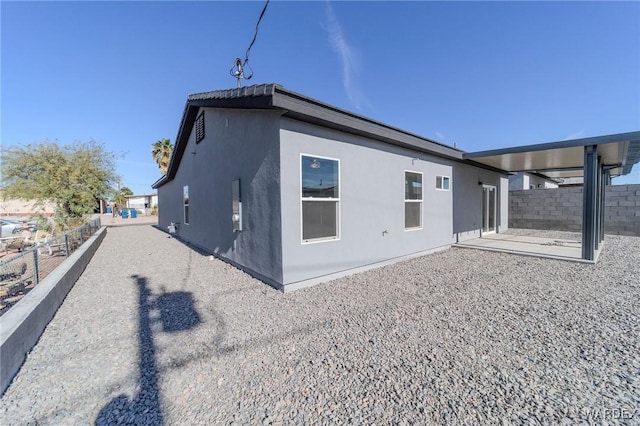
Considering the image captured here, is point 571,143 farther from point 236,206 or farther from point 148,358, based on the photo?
point 148,358

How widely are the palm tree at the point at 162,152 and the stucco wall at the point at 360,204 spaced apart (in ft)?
96.6

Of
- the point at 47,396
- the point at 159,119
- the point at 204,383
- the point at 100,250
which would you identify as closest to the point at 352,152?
the point at 204,383

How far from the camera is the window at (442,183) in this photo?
8219 mm

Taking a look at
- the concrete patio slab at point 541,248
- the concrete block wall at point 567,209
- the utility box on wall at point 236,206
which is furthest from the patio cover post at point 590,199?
the utility box on wall at point 236,206

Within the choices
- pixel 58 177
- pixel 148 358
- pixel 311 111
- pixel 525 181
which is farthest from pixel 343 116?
pixel 525 181

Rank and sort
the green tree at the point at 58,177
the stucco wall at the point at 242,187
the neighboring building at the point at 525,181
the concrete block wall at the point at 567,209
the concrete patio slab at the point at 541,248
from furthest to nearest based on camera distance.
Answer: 1. the neighboring building at the point at 525,181
2. the green tree at the point at 58,177
3. the concrete block wall at the point at 567,209
4. the concrete patio slab at the point at 541,248
5. the stucco wall at the point at 242,187

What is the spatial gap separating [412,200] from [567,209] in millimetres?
10892

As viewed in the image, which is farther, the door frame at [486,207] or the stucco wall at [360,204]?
the door frame at [486,207]

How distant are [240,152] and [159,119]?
614 inches

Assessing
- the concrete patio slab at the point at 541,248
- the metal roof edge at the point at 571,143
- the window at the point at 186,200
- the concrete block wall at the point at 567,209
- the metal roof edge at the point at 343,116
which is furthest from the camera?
the window at the point at 186,200

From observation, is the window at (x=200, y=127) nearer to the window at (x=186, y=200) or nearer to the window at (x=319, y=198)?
the window at (x=186, y=200)

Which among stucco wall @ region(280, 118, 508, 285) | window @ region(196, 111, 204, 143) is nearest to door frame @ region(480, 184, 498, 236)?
stucco wall @ region(280, 118, 508, 285)

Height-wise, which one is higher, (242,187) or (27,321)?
(242,187)

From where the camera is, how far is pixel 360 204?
5742 millimetres
